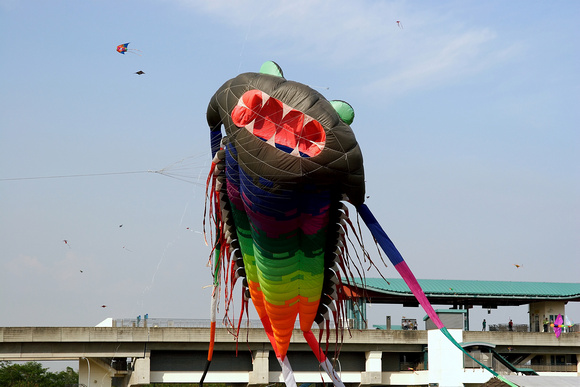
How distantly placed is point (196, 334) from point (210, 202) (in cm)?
3077

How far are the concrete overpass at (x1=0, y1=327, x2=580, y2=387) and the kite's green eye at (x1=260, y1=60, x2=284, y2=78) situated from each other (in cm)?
3058

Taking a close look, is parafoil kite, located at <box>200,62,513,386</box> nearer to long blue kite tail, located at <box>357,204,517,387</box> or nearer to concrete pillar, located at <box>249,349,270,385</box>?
long blue kite tail, located at <box>357,204,517,387</box>

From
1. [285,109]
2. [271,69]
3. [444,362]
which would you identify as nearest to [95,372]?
[444,362]

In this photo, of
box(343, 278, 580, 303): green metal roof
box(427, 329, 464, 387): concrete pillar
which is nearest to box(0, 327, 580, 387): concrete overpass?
box(427, 329, 464, 387): concrete pillar

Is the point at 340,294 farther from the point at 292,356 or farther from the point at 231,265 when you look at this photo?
the point at 292,356

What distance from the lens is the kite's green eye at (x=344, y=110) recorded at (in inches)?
666

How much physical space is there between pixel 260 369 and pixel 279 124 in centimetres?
3524

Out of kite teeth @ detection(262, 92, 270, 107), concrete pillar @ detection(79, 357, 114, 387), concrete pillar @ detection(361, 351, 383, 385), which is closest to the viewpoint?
kite teeth @ detection(262, 92, 270, 107)

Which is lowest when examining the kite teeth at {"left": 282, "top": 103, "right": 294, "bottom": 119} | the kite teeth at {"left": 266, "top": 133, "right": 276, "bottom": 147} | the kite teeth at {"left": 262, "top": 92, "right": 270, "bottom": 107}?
the kite teeth at {"left": 266, "top": 133, "right": 276, "bottom": 147}

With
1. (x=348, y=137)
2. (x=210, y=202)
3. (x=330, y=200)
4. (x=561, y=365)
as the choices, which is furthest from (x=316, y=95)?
(x=561, y=365)

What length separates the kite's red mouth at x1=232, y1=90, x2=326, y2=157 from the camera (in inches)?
615

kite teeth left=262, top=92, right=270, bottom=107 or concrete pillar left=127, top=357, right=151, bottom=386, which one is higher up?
kite teeth left=262, top=92, right=270, bottom=107

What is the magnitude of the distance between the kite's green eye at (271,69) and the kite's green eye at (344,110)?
54.2 inches

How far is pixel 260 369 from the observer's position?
160 ft
